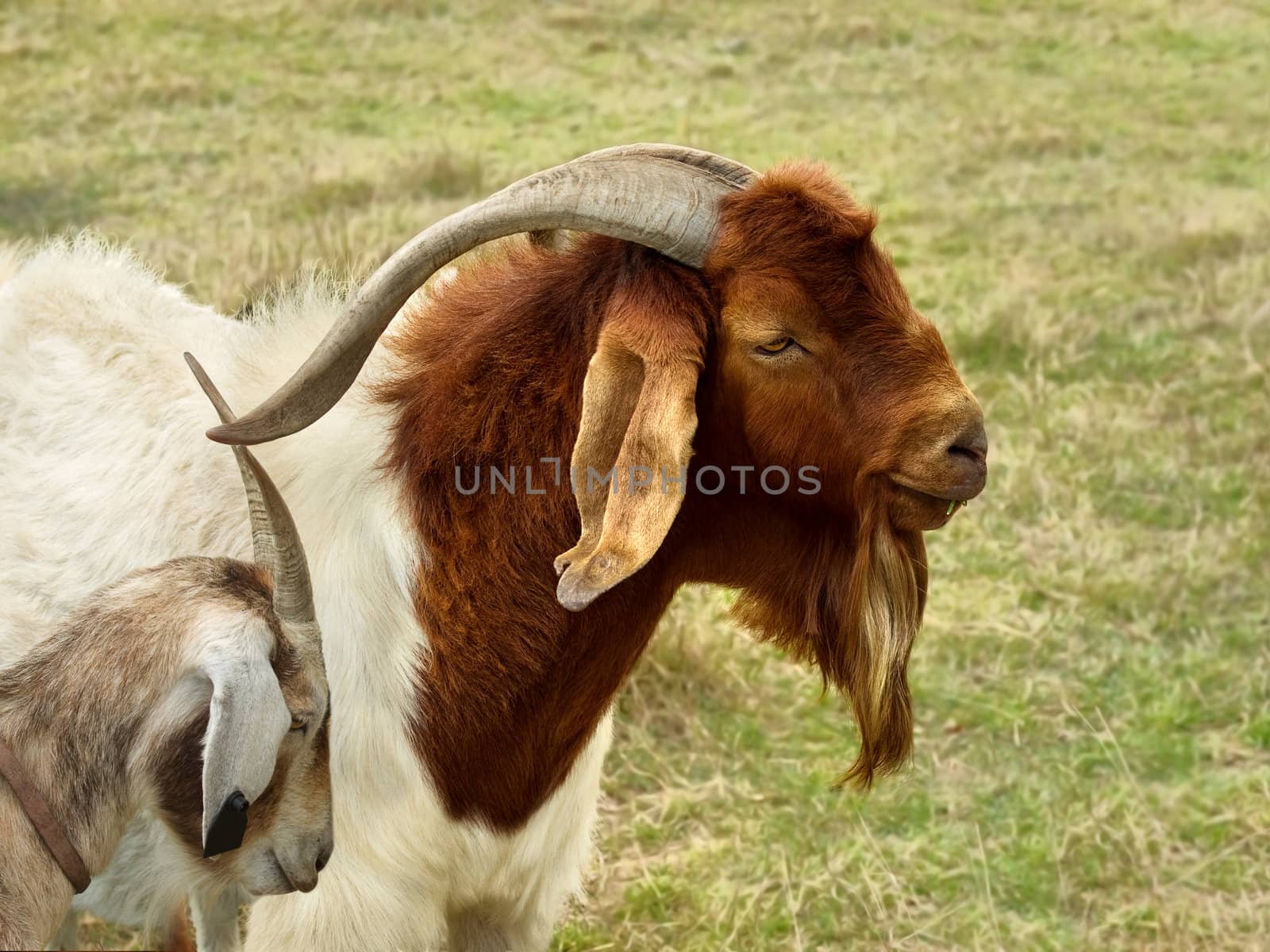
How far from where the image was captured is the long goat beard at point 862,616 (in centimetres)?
382

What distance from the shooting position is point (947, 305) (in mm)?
9820

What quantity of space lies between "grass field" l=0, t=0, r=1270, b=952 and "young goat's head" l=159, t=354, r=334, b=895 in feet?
5.90

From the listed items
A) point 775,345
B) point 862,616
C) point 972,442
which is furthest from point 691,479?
point 972,442

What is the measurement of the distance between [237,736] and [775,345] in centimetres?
145

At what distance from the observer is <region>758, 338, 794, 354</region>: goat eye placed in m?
3.60

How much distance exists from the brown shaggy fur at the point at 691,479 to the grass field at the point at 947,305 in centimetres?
149

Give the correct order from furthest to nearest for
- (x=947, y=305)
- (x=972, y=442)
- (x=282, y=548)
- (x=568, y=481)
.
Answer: (x=947, y=305), (x=568, y=481), (x=972, y=442), (x=282, y=548)

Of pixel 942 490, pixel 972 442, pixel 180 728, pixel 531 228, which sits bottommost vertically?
pixel 180 728

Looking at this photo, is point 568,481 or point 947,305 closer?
point 568,481

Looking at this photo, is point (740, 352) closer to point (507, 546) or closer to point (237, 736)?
point (507, 546)

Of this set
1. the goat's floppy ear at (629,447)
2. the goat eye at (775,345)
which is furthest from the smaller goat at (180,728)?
the goat eye at (775,345)

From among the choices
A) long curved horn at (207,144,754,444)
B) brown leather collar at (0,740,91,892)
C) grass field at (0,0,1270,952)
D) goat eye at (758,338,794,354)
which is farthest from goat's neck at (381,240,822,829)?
grass field at (0,0,1270,952)

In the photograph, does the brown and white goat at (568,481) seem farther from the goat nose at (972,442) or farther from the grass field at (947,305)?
the grass field at (947,305)

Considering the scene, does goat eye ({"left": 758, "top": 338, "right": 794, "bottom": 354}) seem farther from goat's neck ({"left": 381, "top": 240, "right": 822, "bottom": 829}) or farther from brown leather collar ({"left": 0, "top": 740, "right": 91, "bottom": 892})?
brown leather collar ({"left": 0, "top": 740, "right": 91, "bottom": 892})
